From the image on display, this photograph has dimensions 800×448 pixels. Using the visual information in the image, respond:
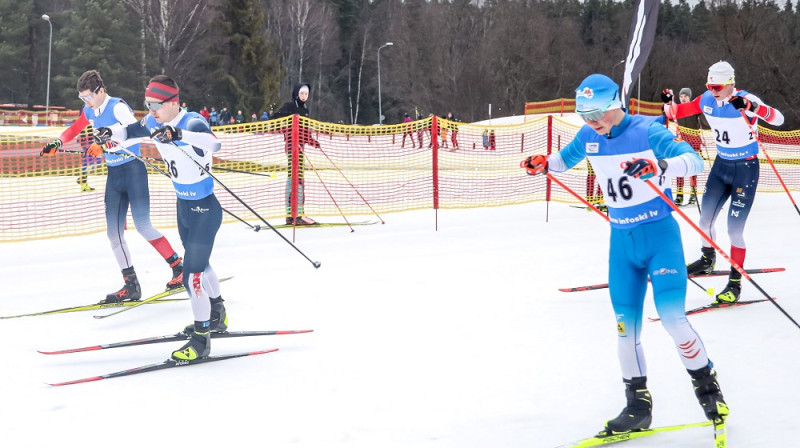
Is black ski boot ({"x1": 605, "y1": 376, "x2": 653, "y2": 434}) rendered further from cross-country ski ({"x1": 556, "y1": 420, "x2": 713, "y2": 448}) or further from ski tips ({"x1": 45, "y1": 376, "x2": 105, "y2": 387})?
ski tips ({"x1": 45, "y1": 376, "x2": 105, "y2": 387})

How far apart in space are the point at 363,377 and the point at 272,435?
1065 mm

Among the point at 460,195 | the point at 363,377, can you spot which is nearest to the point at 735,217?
the point at 363,377

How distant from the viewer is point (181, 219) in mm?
5566

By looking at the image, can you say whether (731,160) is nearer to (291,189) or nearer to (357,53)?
(291,189)

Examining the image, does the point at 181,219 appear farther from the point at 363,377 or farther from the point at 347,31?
the point at 347,31

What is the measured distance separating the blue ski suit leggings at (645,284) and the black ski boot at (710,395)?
43 mm

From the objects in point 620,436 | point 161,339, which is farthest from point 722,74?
point 161,339

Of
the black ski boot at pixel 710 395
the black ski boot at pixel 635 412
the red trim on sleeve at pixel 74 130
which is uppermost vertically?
the red trim on sleeve at pixel 74 130

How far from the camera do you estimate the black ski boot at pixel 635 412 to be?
395 cm

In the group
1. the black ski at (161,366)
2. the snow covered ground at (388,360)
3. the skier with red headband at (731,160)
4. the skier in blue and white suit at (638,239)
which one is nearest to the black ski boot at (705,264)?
the snow covered ground at (388,360)

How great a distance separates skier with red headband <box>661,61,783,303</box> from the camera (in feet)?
22.4

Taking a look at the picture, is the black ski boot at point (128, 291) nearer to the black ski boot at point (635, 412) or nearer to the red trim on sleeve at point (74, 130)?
the red trim on sleeve at point (74, 130)

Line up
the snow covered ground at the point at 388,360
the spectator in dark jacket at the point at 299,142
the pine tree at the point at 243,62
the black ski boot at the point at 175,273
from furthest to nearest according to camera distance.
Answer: the pine tree at the point at 243,62
the spectator in dark jacket at the point at 299,142
the black ski boot at the point at 175,273
the snow covered ground at the point at 388,360

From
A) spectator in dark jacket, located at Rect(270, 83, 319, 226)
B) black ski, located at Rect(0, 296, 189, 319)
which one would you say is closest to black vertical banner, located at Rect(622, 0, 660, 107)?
black ski, located at Rect(0, 296, 189, 319)
